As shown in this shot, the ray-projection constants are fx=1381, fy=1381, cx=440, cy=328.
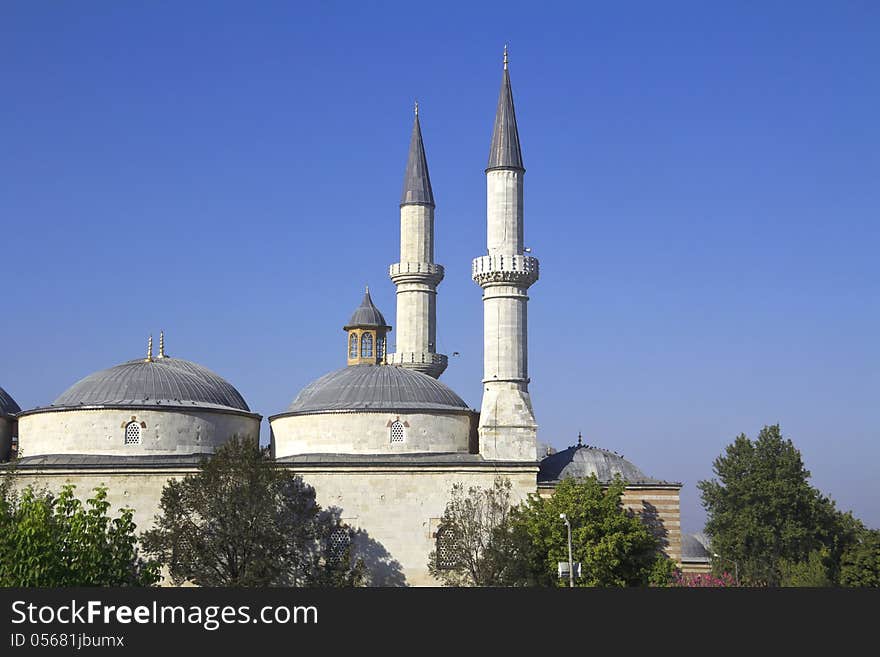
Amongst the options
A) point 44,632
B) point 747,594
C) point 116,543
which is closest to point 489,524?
point 116,543

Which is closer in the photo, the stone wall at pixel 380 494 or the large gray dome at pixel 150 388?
the stone wall at pixel 380 494

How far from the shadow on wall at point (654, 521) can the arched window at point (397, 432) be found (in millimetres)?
8861

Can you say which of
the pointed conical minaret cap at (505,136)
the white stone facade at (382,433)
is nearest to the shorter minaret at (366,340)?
the white stone facade at (382,433)

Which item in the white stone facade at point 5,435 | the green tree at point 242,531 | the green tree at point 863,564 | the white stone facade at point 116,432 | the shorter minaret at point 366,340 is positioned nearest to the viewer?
the green tree at point 242,531

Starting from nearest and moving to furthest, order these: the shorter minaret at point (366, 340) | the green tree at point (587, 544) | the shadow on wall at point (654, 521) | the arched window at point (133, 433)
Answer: the green tree at point (587, 544), the shadow on wall at point (654, 521), the arched window at point (133, 433), the shorter minaret at point (366, 340)

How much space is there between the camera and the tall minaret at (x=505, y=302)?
48094 mm

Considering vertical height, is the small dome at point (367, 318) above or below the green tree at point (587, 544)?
above

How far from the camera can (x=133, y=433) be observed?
1967 inches

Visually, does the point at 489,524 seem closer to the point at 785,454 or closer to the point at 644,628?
the point at 785,454

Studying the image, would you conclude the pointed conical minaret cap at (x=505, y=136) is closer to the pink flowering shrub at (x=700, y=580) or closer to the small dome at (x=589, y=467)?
the small dome at (x=589, y=467)

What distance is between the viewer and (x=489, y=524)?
153ft

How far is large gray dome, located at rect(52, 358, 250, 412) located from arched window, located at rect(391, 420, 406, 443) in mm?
6820

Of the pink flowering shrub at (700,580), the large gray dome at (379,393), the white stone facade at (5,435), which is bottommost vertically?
the pink flowering shrub at (700,580)

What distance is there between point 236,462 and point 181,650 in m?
20.2
